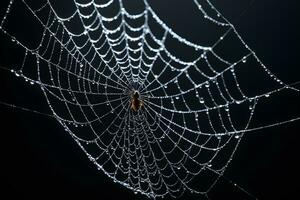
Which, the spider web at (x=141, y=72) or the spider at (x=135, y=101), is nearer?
the spider at (x=135, y=101)

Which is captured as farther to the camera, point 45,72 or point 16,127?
point 16,127

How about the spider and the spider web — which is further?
the spider web

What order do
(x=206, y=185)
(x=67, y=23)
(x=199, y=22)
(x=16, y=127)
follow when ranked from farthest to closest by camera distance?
(x=206, y=185)
(x=16, y=127)
(x=199, y=22)
(x=67, y=23)

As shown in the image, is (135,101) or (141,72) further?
(141,72)

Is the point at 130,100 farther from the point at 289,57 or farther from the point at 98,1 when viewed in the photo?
the point at 289,57

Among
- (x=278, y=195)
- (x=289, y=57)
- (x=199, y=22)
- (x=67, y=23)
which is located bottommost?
(x=278, y=195)

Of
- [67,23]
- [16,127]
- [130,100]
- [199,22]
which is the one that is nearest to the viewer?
[130,100]

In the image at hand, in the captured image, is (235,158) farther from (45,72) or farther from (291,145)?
(45,72)

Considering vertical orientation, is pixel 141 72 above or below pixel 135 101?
above

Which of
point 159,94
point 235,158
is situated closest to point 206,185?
point 235,158

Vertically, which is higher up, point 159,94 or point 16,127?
point 16,127
